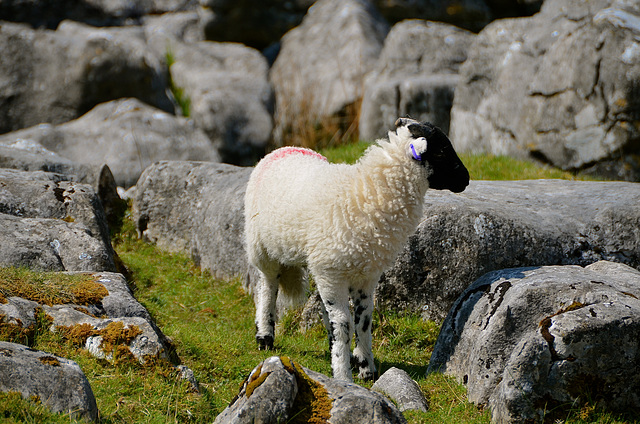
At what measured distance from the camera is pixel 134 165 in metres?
13.5

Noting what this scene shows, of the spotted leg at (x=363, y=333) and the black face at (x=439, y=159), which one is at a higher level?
the black face at (x=439, y=159)

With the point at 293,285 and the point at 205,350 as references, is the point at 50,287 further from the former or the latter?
the point at 293,285

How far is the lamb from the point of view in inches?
229

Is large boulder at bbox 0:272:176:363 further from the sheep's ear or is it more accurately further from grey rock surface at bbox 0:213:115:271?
the sheep's ear

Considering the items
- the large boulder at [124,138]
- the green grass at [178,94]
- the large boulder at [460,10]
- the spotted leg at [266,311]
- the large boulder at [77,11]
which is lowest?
the spotted leg at [266,311]

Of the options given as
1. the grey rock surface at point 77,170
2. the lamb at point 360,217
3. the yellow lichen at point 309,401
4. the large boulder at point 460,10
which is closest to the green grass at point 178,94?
the grey rock surface at point 77,170

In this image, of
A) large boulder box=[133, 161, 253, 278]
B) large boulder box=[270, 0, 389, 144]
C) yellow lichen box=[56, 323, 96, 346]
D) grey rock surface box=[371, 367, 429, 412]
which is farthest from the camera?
large boulder box=[270, 0, 389, 144]

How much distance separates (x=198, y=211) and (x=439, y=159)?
5.33m

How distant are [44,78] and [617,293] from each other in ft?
47.4

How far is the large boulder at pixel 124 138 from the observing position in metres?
13.6

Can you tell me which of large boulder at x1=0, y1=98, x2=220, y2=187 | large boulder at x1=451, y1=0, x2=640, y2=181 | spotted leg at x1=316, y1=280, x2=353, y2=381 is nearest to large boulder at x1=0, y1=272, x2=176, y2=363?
spotted leg at x1=316, y1=280, x2=353, y2=381

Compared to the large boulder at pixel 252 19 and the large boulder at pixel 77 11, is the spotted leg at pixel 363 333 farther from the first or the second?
the large boulder at pixel 77 11

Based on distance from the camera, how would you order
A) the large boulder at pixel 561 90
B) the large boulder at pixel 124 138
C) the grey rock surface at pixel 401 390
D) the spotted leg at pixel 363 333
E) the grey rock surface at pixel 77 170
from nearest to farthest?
the grey rock surface at pixel 401 390 < the spotted leg at pixel 363 333 < the grey rock surface at pixel 77 170 < the large boulder at pixel 561 90 < the large boulder at pixel 124 138

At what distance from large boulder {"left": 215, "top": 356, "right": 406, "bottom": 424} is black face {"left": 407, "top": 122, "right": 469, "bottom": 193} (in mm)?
2282
